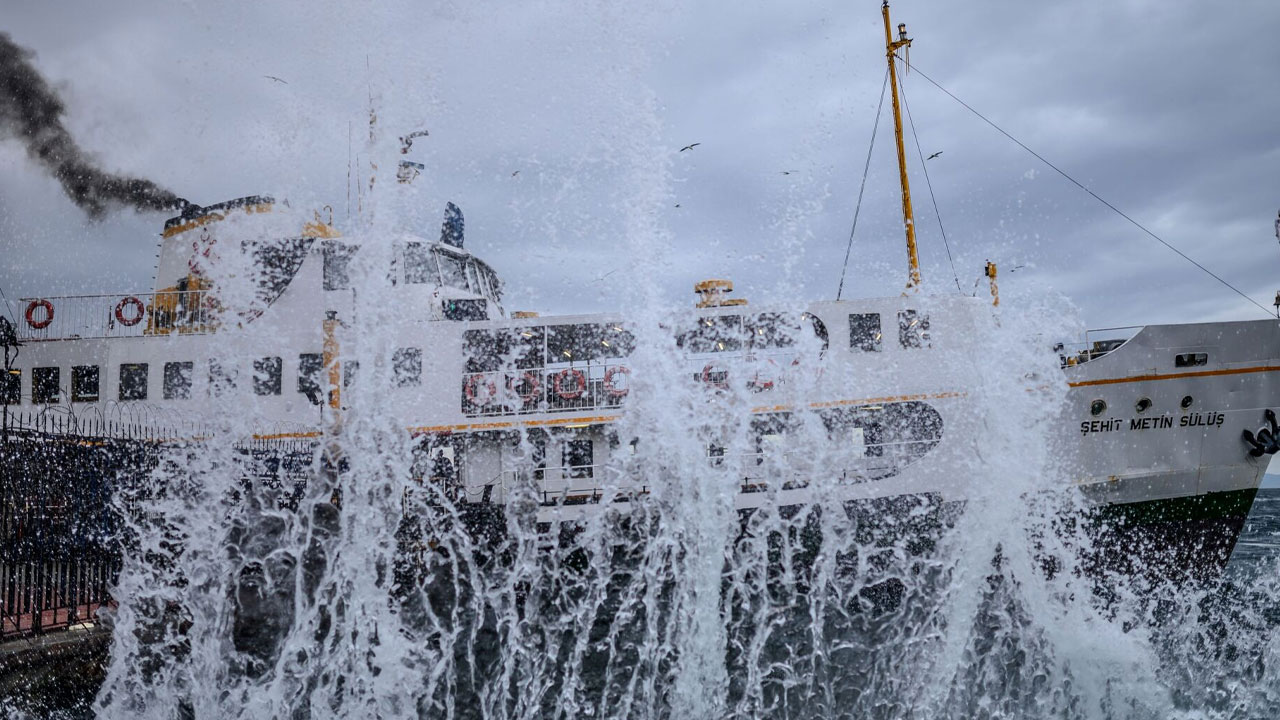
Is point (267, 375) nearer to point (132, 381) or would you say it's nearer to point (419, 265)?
point (132, 381)

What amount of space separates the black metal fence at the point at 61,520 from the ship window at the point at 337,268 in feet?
16.8

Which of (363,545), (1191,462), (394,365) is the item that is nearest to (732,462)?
(363,545)

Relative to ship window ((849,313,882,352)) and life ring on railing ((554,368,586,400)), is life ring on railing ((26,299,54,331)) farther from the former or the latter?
ship window ((849,313,882,352))

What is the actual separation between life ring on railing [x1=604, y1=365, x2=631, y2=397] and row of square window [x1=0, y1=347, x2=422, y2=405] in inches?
159

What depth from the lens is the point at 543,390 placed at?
54.1 ft

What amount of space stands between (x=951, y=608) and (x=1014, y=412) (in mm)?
6065

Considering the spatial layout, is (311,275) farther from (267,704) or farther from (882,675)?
A: (882,675)

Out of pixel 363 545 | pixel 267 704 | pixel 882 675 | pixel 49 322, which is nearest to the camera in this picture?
pixel 267 704

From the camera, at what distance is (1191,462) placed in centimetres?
→ 1547

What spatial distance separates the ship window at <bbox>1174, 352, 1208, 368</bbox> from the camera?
1537 centimetres

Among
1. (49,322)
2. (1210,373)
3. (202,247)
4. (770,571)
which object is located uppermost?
(202,247)

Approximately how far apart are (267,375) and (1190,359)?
1918cm

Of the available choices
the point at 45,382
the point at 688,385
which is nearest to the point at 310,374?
the point at 45,382

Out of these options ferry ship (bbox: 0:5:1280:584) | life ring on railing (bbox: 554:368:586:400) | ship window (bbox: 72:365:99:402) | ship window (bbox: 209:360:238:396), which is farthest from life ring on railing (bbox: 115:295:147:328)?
life ring on railing (bbox: 554:368:586:400)
